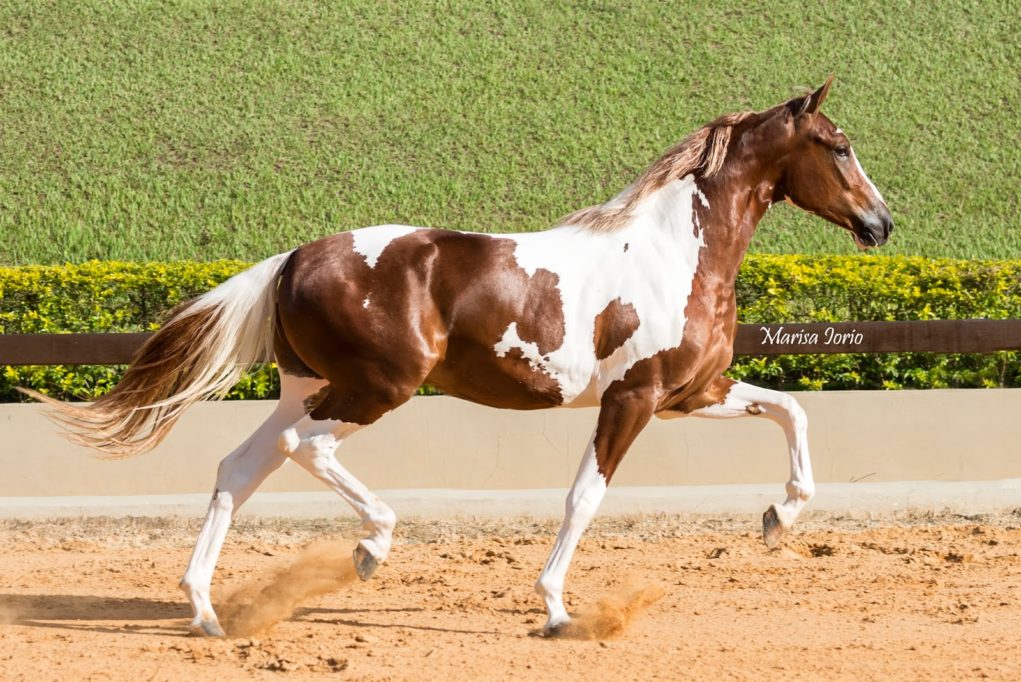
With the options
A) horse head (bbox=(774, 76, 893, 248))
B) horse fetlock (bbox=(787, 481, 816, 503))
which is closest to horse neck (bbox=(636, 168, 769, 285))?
horse head (bbox=(774, 76, 893, 248))

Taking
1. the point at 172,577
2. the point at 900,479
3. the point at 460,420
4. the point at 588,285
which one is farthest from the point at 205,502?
the point at 900,479

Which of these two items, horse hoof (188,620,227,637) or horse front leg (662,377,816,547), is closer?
horse hoof (188,620,227,637)

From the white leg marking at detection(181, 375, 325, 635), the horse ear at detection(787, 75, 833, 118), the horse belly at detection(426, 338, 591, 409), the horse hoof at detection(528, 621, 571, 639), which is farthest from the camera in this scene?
the horse ear at detection(787, 75, 833, 118)

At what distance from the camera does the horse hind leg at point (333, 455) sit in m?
4.43

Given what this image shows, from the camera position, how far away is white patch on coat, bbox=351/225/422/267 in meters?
4.56

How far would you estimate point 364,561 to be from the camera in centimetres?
453

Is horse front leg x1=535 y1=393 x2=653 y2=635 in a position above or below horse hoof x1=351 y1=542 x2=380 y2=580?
above

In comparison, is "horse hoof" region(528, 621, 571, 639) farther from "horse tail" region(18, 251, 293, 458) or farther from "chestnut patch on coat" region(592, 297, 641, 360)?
"horse tail" region(18, 251, 293, 458)

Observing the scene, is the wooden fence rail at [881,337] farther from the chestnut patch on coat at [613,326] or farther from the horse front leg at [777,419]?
the chestnut patch on coat at [613,326]

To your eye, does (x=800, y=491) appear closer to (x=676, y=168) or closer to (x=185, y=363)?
(x=676, y=168)

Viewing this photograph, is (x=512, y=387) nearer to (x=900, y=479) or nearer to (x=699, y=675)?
(x=699, y=675)

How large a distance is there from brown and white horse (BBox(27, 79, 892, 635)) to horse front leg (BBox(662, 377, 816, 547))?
10mm

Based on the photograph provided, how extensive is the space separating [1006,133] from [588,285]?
32.3 ft

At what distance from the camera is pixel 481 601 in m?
5.00
